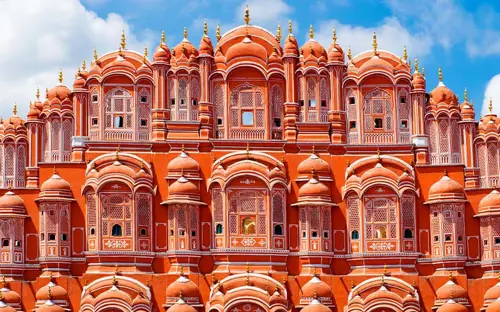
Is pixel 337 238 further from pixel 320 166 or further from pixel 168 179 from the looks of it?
pixel 168 179

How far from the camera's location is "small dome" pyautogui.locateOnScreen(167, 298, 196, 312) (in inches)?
1753

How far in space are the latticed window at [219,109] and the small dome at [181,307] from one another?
22.9ft

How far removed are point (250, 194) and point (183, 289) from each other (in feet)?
14.8

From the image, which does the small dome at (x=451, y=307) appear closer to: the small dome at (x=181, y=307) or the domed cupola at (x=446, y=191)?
the domed cupola at (x=446, y=191)

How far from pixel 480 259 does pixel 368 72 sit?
27.3ft

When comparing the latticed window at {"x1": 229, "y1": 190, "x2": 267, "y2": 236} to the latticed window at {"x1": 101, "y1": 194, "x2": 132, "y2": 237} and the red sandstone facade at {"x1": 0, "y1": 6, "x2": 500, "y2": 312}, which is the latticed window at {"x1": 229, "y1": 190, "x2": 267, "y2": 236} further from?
the latticed window at {"x1": 101, "y1": 194, "x2": 132, "y2": 237}

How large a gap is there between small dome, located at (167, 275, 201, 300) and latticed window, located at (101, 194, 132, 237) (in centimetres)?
266

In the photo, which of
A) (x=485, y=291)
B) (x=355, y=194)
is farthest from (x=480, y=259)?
(x=355, y=194)

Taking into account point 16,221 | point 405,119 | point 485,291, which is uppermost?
point 405,119

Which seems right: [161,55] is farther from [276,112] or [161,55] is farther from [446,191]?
[446,191]

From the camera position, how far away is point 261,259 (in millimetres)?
46500

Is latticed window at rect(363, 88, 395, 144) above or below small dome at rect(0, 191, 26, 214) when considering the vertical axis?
above

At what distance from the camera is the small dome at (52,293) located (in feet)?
149

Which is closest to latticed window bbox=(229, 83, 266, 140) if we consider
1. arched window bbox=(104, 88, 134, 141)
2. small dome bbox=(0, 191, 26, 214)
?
arched window bbox=(104, 88, 134, 141)
